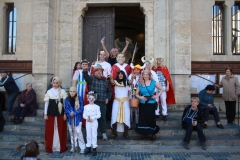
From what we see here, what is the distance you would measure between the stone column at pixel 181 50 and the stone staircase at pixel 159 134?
0.97m

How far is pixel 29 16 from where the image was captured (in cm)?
871

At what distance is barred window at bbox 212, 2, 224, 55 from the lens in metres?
8.85

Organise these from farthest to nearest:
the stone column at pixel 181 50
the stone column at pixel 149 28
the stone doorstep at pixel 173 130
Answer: the stone column at pixel 149 28 → the stone column at pixel 181 50 → the stone doorstep at pixel 173 130

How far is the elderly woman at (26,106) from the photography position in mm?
6956

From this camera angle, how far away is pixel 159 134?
247 inches

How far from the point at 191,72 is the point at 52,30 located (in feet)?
17.6

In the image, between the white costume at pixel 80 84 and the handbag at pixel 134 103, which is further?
the white costume at pixel 80 84

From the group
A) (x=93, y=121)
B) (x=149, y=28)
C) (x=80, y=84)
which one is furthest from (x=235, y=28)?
(x=93, y=121)

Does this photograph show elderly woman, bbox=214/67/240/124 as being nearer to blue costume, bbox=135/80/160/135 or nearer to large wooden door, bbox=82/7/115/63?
blue costume, bbox=135/80/160/135

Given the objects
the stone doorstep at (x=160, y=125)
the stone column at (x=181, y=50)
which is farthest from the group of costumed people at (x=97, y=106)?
the stone column at (x=181, y=50)

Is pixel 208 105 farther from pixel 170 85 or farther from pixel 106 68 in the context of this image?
pixel 106 68

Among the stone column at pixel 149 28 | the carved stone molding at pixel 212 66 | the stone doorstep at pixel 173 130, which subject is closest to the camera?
the stone doorstep at pixel 173 130

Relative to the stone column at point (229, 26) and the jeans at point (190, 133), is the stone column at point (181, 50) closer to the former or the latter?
the stone column at point (229, 26)

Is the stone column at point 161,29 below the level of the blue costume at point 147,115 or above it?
above
